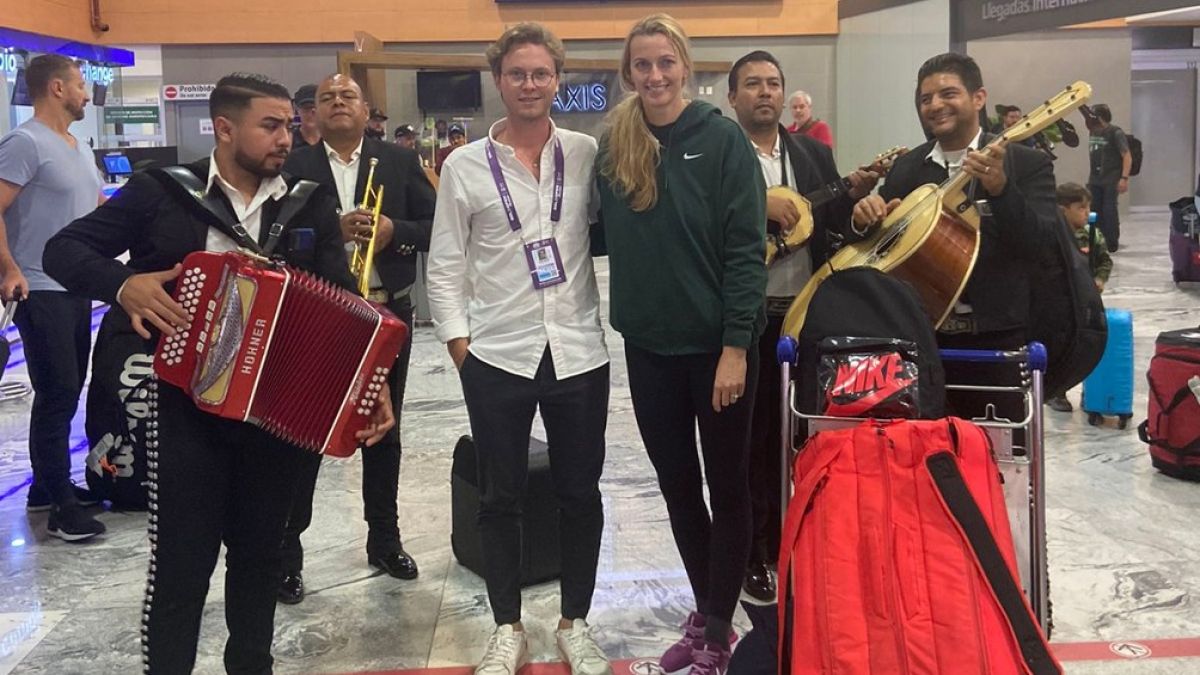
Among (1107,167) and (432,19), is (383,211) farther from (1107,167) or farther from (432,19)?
(432,19)

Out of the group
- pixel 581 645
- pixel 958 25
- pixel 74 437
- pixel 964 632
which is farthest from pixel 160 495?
pixel 958 25

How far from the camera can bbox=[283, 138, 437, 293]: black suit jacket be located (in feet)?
10.9

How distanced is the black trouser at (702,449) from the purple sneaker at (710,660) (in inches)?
3.3

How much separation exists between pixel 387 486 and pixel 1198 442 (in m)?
3.21

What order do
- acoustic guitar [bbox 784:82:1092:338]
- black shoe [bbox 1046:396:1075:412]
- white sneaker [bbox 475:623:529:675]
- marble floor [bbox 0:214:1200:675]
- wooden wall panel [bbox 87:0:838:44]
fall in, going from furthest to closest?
wooden wall panel [bbox 87:0:838:44] < black shoe [bbox 1046:396:1075:412] < marble floor [bbox 0:214:1200:675] < white sneaker [bbox 475:623:529:675] < acoustic guitar [bbox 784:82:1092:338]

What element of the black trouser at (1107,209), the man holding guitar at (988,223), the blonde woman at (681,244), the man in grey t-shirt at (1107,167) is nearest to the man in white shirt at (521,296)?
the blonde woman at (681,244)

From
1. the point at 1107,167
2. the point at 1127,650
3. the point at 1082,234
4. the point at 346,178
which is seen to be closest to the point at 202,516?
the point at 346,178

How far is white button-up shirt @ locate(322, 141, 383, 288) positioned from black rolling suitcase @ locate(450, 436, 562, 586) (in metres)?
0.71

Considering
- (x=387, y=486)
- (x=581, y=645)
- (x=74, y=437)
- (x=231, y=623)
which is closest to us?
(x=231, y=623)

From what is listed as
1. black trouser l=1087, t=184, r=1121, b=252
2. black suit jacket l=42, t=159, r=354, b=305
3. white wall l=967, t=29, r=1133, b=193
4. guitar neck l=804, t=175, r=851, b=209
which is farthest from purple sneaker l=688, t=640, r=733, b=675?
white wall l=967, t=29, r=1133, b=193

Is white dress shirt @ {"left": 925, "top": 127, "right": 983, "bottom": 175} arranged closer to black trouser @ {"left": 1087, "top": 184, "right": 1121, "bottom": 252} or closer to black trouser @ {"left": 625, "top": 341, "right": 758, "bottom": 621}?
black trouser @ {"left": 625, "top": 341, "right": 758, "bottom": 621}

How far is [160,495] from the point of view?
86.5 inches

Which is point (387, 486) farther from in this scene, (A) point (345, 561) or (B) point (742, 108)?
(B) point (742, 108)

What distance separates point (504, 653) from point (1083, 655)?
1564mm
